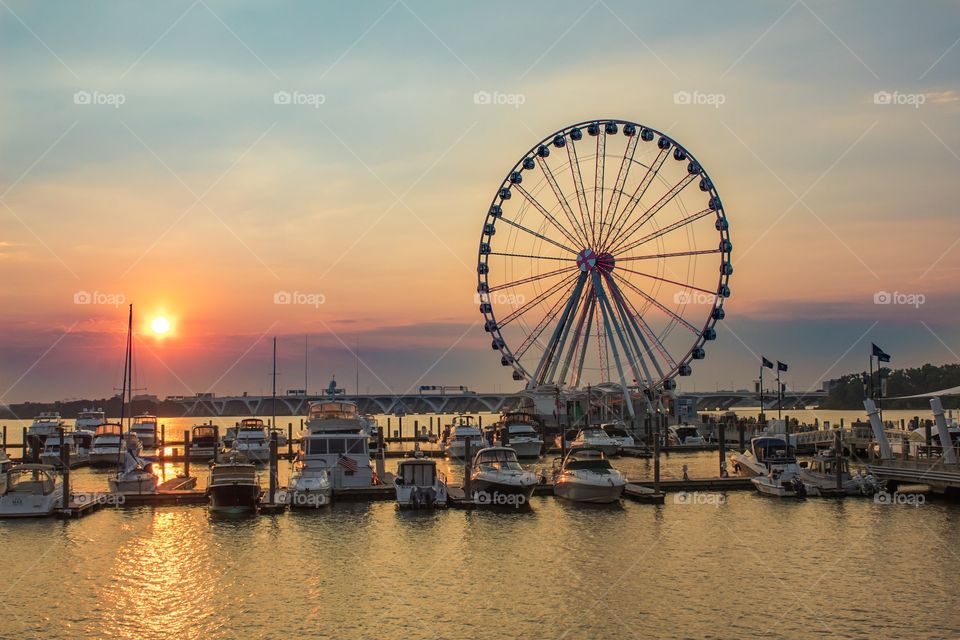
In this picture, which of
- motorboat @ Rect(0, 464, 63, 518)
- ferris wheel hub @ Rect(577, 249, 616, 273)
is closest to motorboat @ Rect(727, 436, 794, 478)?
ferris wheel hub @ Rect(577, 249, 616, 273)

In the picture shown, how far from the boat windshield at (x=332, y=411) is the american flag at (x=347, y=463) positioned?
296 inches

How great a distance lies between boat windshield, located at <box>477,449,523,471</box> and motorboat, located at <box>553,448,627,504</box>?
87.6 inches

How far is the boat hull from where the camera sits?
45906 millimetres

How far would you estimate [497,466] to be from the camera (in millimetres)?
49656

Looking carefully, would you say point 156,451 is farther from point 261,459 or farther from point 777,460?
point 777,460

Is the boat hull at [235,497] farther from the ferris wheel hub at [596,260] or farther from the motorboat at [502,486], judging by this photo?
the ferris wheel hub at [596,260]

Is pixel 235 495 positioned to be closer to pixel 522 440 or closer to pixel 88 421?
pixel 522 440

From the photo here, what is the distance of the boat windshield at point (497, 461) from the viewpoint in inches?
1950

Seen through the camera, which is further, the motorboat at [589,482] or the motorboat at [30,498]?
the motorboat at [589,482]

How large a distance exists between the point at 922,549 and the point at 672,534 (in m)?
9.04

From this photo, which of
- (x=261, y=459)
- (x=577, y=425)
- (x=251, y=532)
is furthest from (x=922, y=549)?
(x=577, y=425)

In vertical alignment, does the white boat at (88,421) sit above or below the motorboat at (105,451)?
above

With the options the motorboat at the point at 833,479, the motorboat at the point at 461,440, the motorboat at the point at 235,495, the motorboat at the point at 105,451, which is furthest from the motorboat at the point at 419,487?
the motorboat at the point at 105,451

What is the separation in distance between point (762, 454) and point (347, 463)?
23.2 meters
